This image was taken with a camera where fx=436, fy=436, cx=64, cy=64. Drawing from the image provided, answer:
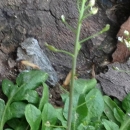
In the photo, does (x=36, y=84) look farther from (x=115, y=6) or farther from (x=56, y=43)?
(x=115, y=6)

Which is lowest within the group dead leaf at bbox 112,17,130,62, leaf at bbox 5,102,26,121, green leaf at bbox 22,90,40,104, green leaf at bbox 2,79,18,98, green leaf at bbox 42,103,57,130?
green leaf at bbox 42,103,57,130

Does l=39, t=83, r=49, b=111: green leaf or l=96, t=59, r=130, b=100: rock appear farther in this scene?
l=96, t=59, r=130, b=100: rock

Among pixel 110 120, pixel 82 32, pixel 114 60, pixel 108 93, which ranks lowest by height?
pixel 110 120

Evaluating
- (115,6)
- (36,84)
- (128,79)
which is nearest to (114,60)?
(128,79)

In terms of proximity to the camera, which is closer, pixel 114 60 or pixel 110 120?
pixel 110 120

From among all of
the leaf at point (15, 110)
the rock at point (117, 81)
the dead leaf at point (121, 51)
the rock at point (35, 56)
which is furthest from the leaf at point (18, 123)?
the dead leaf at point (121, 51)

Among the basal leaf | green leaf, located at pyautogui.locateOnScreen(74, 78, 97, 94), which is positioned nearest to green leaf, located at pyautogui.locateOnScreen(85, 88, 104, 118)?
green leaf, located at pyautogui.locateOnScreen(74, 78, 97, 94)

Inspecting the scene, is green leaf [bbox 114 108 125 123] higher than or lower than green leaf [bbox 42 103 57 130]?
lower

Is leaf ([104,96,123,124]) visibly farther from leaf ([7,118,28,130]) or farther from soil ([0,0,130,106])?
leaf ([7,118,28,130])
